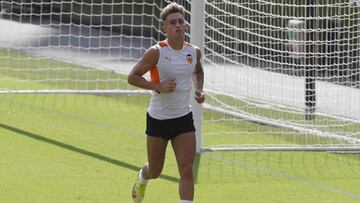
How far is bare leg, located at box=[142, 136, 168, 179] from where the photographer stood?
9.45 metres

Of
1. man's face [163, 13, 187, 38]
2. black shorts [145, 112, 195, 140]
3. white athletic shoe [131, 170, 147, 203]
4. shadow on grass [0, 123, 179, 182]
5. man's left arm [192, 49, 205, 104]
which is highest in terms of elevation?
man's face [163, 13, 187, 38]

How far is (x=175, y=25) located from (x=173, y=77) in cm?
46

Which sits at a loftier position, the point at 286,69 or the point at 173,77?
the point at 173,77

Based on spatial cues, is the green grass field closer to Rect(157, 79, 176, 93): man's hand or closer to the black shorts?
the black shorts

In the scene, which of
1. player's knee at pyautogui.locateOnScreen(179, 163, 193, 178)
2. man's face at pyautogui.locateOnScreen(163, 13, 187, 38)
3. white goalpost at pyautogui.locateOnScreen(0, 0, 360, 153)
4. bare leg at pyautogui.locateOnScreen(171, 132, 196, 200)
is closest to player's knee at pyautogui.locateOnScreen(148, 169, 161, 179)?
bare leg at pyautogui.locateOnScreen(171, 132, 196, 200)

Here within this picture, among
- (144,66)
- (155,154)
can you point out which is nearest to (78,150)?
(155,154)

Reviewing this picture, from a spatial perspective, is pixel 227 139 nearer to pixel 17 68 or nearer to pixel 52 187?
pixel 52 187

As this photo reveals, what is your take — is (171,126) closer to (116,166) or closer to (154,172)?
(154,172)

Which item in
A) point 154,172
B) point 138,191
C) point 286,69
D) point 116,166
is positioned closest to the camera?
point 154,172

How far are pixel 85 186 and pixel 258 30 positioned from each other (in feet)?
14.5

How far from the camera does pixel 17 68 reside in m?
21.0

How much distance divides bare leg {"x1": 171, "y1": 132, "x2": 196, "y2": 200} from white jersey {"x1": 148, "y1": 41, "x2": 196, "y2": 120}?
0.22 meters

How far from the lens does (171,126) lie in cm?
936

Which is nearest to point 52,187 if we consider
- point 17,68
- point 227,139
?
point 227,139
